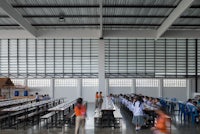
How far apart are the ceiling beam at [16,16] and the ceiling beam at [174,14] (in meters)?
11.3

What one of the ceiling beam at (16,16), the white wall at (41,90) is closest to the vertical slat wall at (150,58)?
the white wall at (41,90)

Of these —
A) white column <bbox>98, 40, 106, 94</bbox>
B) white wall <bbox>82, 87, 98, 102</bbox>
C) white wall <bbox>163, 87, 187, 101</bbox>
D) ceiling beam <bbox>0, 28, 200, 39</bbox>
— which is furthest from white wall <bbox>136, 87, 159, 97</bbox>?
ceiling beam <bbox>0, 28, 200, 39</bbox>

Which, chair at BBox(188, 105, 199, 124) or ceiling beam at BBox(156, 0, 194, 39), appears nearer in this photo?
chair at BBox(188, 105, 199, 124)

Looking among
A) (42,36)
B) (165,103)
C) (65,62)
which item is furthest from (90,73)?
(165,103)

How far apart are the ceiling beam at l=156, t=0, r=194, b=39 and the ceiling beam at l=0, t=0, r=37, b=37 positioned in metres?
11.3

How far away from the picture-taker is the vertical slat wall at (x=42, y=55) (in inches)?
1323

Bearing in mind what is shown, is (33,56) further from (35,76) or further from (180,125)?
(180,125)

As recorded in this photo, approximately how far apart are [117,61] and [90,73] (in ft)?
10.8

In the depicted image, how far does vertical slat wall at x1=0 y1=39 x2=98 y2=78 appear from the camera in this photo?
33.6m

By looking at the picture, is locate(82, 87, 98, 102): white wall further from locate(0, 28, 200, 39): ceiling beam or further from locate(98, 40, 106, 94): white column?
locate(0, 28, 200, 39): ceiling beam

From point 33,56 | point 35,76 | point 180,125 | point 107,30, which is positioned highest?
point 107,30

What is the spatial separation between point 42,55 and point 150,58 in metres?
12.0

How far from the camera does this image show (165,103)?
24.9 m

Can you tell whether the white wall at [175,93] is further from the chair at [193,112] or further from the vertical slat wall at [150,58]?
the chair at [193,112]
